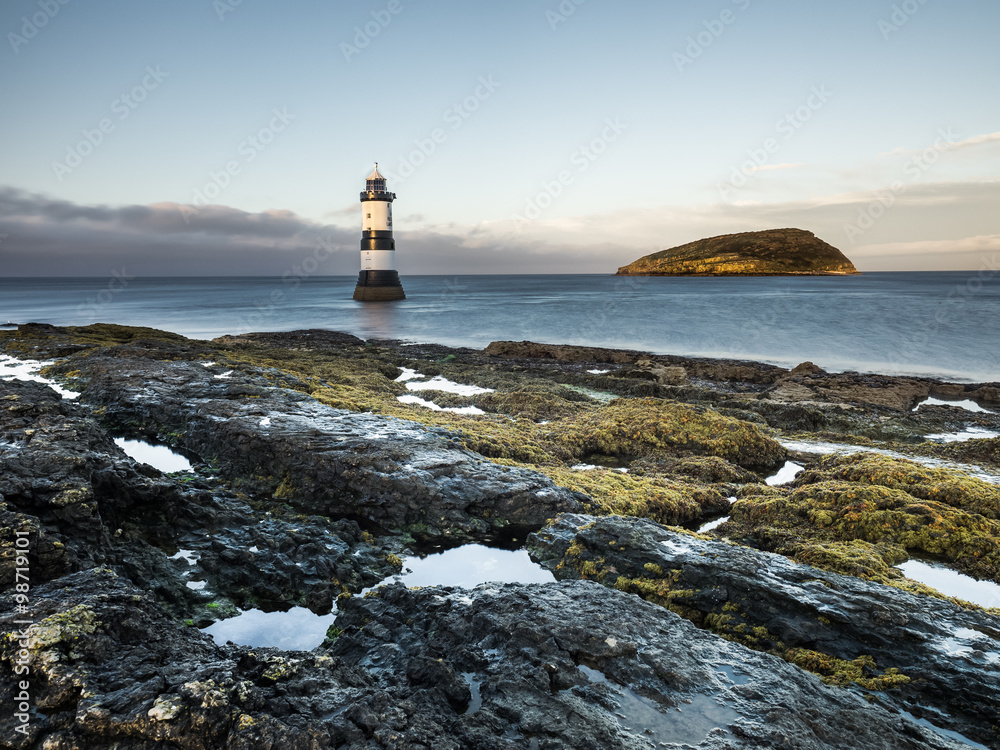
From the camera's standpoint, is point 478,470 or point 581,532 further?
point 478,470

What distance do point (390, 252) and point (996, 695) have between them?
6193 centimetres

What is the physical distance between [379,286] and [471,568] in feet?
201

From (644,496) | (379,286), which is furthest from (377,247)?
(644,496)

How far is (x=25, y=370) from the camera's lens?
14.1 meters

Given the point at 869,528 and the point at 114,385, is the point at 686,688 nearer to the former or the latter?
Result: the point at 869,528

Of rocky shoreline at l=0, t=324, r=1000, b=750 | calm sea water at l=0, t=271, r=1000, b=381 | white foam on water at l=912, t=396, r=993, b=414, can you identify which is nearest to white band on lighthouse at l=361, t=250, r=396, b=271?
calm sea water at l=0, t=271, r=1000, b=381

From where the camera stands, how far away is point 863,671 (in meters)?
4.02

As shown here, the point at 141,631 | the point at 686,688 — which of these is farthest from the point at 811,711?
the point at 141,631

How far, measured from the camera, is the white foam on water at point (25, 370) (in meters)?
12.1

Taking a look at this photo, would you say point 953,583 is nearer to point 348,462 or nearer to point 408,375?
point 348,462

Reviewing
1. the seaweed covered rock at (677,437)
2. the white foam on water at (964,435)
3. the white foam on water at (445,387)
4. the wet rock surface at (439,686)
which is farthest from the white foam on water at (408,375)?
the wet rock surface at (439,686)

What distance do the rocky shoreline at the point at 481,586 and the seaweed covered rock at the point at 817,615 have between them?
2 centimetres

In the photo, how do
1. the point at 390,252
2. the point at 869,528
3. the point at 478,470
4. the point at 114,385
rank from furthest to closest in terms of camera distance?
the point at 390,252 → the point at 114,385 → the point at 478,470 → the point at 869,528

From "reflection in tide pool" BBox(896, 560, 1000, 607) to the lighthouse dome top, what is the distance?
5618cm
